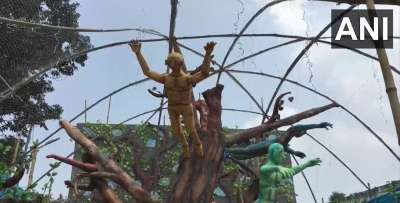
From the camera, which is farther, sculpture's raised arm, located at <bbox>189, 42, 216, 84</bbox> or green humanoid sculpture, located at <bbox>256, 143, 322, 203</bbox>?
green humanoid sculpture, located at <bbox>256, 143, 322, 203</bbox>

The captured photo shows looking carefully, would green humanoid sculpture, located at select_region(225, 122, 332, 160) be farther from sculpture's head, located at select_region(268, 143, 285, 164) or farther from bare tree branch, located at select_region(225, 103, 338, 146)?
sculpture's head, located at select_region(268, 143, 285, 164)

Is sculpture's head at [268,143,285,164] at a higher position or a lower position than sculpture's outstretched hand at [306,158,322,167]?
higher

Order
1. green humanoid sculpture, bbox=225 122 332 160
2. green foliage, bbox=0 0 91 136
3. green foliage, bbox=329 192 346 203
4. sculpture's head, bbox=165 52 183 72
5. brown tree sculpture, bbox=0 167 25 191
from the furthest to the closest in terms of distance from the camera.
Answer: green foliage, bbox=329 192 346 203 → green foliage, bbox=0 0 91 136 → brown tree sculpture, bbox=0 167 25 191 → green humanoid sculpture, bbox=225 122 332 160 → sculpture's head, bbox=165 52 183 72

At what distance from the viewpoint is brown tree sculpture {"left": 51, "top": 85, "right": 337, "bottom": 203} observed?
18.0 feet

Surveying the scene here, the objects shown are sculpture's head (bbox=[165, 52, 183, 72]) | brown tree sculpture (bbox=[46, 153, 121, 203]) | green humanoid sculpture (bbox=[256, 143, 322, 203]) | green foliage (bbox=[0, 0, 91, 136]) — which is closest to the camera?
sculpture's head (bbox=[165, 52, 183, 72])

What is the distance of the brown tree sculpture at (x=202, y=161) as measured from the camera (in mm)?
5484

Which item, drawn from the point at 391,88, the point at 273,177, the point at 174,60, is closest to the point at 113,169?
the point at 174,60

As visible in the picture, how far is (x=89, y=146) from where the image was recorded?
5738 millimetres

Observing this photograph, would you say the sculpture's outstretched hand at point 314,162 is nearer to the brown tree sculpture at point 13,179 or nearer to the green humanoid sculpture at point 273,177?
the green humanoid sculpture at point 273,177

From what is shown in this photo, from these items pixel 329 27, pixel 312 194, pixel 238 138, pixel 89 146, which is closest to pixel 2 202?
pixel 89 146

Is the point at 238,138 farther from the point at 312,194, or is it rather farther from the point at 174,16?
the point at 312,194

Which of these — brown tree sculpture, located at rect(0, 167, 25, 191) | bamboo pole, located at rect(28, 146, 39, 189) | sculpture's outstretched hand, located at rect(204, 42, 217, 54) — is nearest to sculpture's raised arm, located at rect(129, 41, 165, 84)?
sculpture's outstretched hand, located at rect(204, 42, 217, 54)

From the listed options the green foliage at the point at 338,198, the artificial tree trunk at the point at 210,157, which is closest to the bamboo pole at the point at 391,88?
the artificial tree trunk at the point at 210,157

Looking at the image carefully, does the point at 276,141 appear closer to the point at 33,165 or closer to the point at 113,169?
the point at 113,169
